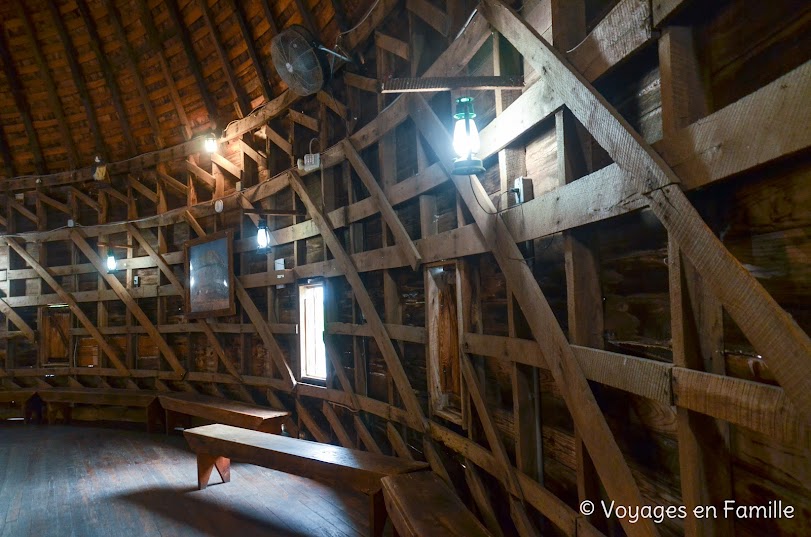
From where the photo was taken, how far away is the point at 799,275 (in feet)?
5.09

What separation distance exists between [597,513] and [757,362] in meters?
1.25

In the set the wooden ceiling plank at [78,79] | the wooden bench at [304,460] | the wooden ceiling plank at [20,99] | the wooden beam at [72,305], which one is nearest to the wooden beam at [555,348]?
→ the wooden bench at [304,460]

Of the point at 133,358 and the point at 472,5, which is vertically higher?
the point at 472,5

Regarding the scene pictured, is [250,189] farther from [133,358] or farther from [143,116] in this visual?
[133,358]

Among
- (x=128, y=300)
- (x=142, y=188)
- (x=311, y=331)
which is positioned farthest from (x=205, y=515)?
(x=142, y=188)

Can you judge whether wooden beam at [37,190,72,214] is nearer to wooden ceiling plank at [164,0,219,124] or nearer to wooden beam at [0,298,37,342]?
wooden beam at [0,298,37,342]

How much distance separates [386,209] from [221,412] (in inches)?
179

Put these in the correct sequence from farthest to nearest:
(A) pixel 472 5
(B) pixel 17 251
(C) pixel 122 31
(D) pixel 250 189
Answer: (B) pixel 17 251
(C) pixel 122 31
(D) pixel 250 189
(A) pixel 472 5

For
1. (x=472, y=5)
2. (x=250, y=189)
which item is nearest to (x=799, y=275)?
(x=472, y=5)

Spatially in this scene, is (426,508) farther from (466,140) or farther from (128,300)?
(128,300)

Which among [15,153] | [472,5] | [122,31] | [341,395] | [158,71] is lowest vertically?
[341,395]

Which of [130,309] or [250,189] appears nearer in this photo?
[250,189]

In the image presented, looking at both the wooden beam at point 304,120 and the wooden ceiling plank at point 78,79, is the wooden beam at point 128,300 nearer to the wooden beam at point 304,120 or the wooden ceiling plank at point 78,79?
the wooden ceiling plank at point 78,79

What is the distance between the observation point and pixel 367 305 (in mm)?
5215
